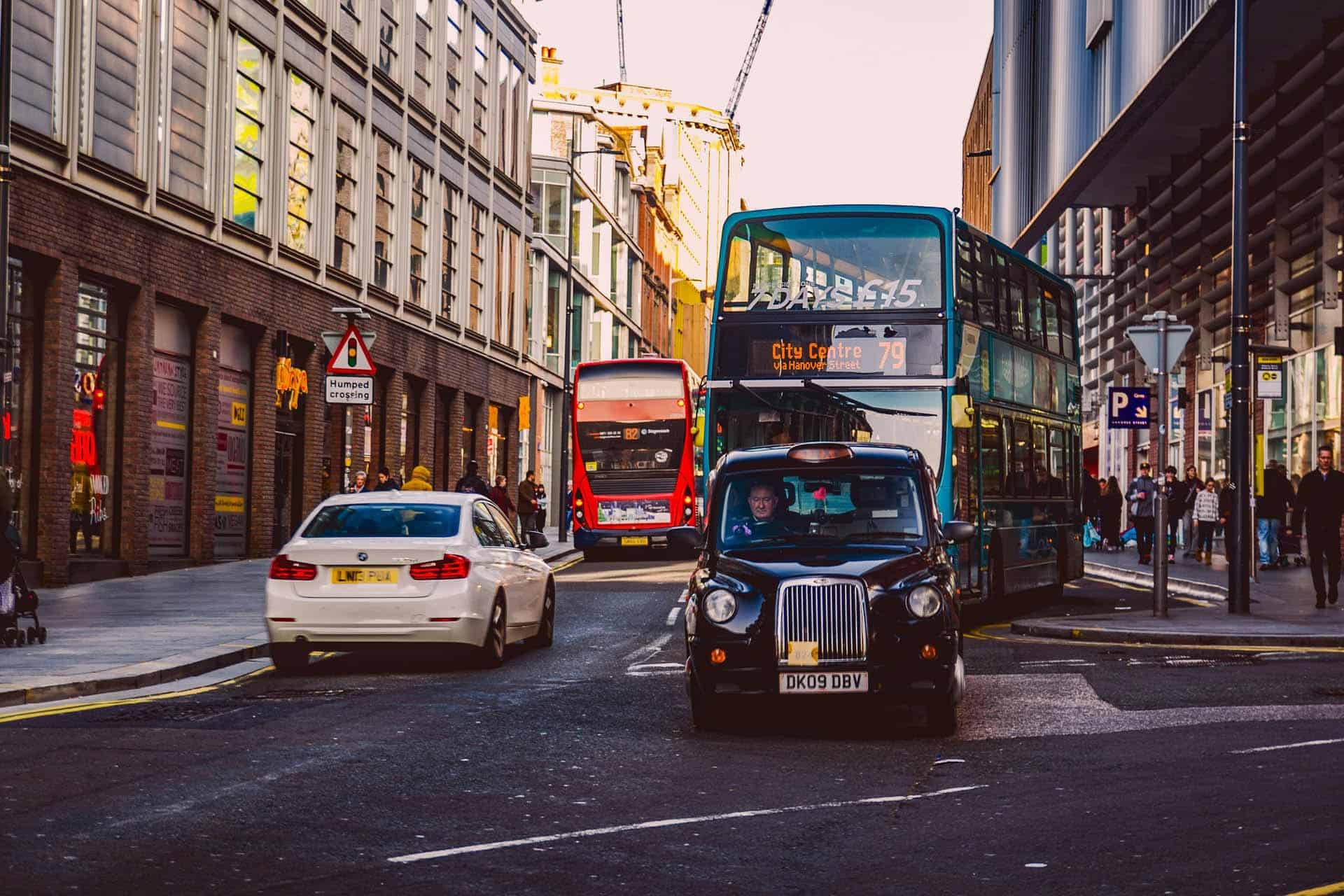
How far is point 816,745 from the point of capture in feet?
34.0

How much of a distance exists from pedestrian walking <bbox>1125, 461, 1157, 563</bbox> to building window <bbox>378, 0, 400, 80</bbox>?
17.0 meters

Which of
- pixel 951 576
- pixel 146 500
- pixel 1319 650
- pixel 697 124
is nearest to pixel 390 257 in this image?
pixel 146 500

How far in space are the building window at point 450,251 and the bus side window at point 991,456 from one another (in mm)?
24405

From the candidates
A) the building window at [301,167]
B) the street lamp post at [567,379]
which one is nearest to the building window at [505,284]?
the street lamp post at [567,379]

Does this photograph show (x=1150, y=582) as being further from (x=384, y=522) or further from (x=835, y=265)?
(x=384, y=522)

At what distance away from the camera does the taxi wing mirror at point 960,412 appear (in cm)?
1783

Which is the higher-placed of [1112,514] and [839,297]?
[839,297]

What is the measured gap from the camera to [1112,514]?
41.6 meters

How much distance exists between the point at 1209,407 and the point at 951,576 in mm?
24636

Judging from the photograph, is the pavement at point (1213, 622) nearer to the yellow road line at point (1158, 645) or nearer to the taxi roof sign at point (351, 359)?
the yellow road line at point (1158, 645)

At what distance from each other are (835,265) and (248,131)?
15107 millimetres

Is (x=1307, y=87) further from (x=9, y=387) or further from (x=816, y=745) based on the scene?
(x=816, y=745)

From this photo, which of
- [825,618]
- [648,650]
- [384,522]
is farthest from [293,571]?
[825,618]

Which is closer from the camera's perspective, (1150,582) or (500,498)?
(1150,582)
